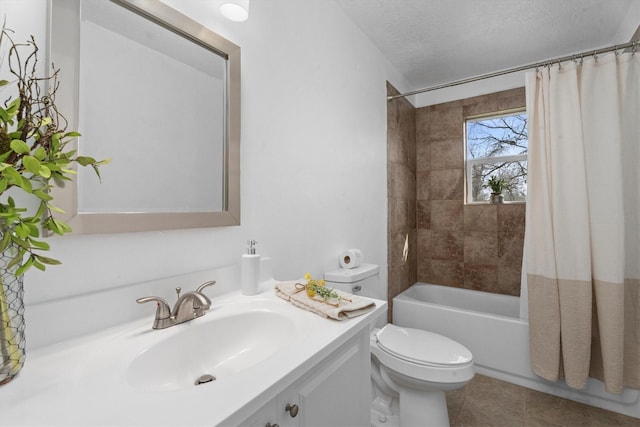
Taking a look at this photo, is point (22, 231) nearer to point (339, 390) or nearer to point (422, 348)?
point (339, 390)

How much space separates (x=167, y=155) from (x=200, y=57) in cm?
40

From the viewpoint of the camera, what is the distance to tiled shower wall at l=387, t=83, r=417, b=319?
2.60 metres

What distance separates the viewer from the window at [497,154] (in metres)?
2.81

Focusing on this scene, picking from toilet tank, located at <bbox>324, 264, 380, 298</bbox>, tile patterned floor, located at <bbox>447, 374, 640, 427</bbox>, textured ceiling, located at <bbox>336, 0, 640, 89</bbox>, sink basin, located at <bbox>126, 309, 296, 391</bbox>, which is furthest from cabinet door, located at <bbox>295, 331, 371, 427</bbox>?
textured ceiling, located at <bbox>336, 0, 640, 89</bbox>

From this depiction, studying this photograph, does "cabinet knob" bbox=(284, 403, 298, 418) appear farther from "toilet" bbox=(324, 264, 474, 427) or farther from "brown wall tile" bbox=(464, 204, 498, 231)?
"brown wall tile" bbox=(464, 204, 498, 231)

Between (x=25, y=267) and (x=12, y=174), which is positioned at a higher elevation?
(x=12, y=174)

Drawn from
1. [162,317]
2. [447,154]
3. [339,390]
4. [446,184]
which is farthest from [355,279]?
[447,154]

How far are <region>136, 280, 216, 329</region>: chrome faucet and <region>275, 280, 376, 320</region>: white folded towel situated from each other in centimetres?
29

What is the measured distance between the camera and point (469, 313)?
2301 mm

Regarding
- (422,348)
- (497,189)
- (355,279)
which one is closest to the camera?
(422,348)

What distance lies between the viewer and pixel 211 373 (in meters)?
0.85

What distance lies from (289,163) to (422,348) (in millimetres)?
1206

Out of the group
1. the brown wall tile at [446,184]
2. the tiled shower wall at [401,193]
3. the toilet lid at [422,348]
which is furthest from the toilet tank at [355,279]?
the brown wall tile at [446,184]

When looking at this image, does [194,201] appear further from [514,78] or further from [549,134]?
[514,78]
